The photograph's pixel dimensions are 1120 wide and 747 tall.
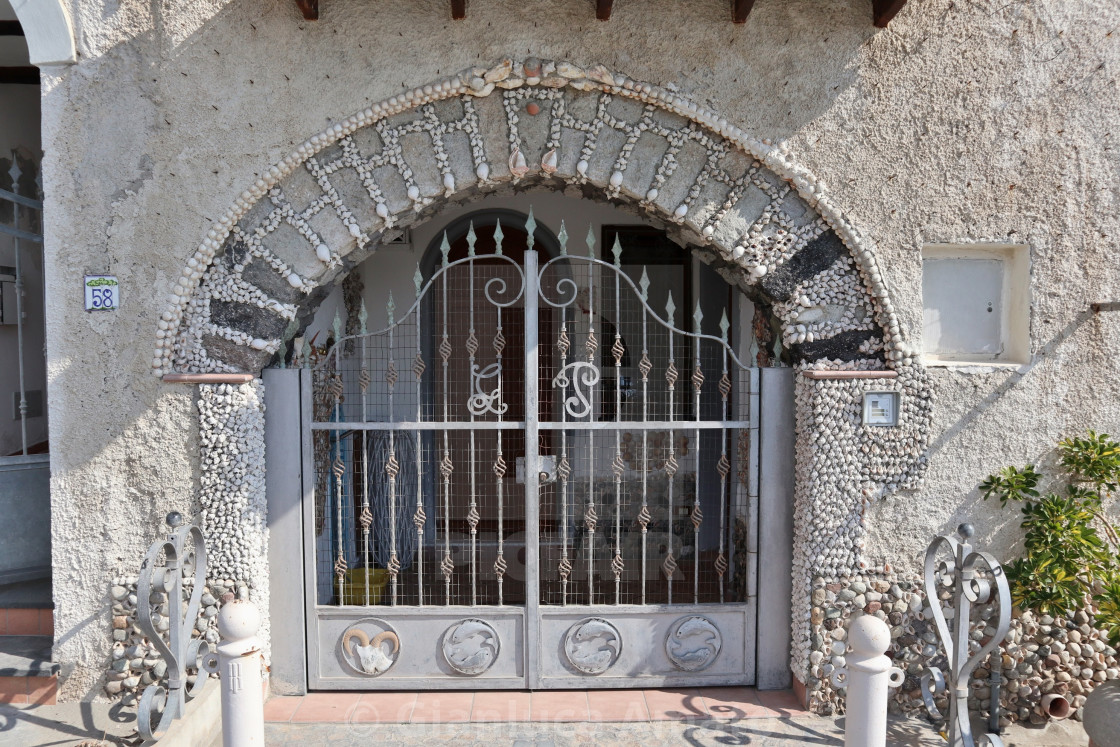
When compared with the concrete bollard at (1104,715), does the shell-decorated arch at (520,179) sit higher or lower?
→ higher

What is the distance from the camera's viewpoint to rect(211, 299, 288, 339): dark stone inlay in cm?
341

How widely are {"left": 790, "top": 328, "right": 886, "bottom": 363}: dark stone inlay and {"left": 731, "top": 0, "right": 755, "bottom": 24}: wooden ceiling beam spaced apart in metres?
1.52

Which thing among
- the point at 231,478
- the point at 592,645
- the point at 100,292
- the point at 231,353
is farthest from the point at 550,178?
the point at 592,645

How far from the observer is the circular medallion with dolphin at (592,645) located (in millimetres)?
3656

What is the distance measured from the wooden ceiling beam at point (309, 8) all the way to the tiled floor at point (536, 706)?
3269 mm

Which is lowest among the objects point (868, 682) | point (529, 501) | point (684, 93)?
point (868, 682)

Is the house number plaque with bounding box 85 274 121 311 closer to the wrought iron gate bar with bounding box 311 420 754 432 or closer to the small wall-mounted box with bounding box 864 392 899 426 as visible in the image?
the wrought iron gate bar with bounding box 311 420 754 432

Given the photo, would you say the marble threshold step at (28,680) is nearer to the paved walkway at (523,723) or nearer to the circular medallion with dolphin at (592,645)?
the paved walkway at (523,723)

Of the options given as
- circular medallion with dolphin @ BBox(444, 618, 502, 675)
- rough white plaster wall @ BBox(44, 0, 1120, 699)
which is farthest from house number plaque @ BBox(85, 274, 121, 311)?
circular medallion with dolphin @ BBox(444, 618, 502, 675)

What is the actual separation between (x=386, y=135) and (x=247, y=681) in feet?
7.86

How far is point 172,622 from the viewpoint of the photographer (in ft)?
10.2

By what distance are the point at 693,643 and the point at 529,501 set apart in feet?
3.66

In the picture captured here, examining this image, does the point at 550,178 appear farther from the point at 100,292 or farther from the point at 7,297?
the point at 7,297

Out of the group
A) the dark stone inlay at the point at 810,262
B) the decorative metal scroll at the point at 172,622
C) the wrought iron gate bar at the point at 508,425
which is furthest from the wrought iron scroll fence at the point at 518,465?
the decorative metal scroll at the point at 172,622
